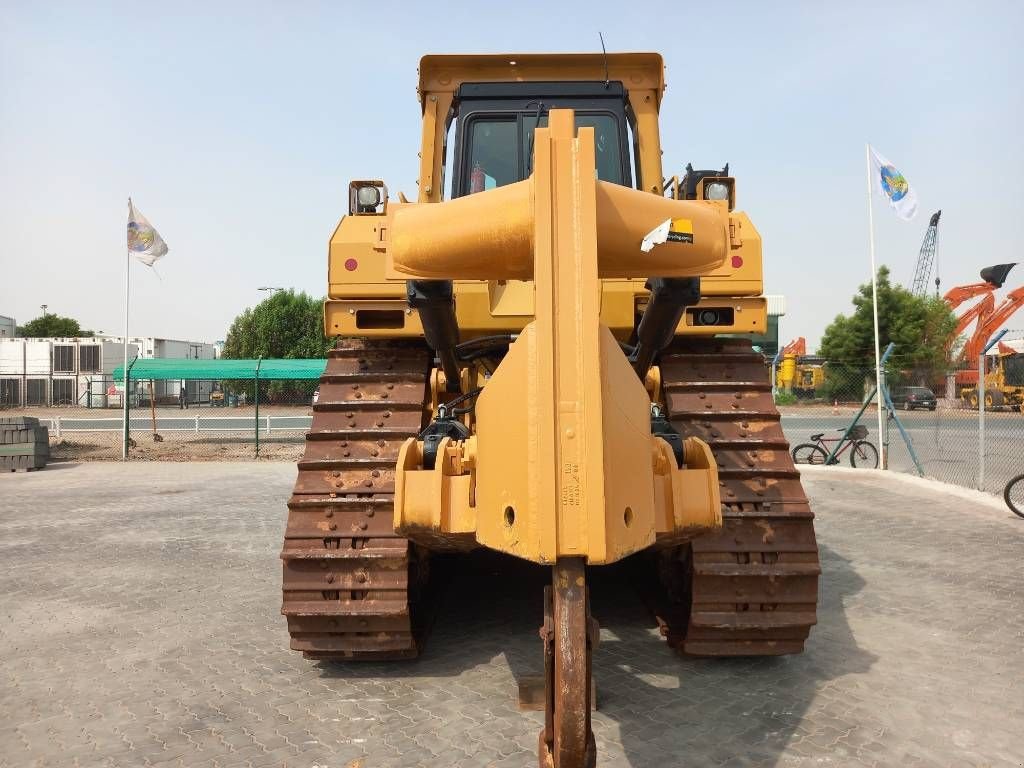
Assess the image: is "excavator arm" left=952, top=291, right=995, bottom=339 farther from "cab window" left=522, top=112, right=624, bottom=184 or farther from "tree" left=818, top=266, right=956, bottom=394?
"cab window" left=522, top=112, right=624, bottom=184

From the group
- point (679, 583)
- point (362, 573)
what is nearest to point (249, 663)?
point (362, 573)

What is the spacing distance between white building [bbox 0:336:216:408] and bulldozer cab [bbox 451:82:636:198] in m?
40.3

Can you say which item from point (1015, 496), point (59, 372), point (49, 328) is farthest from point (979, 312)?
point (49, 328)

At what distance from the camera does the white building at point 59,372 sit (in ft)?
137

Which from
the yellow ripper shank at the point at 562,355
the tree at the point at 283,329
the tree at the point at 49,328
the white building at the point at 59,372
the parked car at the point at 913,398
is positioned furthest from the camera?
the tree at the point at 49,328

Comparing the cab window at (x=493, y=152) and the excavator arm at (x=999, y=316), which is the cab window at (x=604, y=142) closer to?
the cab window at (x=493, y=152)

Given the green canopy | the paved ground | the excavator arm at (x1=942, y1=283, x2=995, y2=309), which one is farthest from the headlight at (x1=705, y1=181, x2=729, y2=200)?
the excavator arm at (x1=942, y1=283, x2=995, y2=309)

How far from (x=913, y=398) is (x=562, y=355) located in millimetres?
17196

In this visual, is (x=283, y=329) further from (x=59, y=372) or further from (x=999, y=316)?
(x=999, y=316)

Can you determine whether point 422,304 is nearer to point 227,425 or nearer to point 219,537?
point 219,537

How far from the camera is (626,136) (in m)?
5.30

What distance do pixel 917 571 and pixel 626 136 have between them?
4355mm

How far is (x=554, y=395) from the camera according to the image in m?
2.26

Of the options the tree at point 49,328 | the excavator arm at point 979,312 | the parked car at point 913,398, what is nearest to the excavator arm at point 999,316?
the excavator arm at point 979,312
